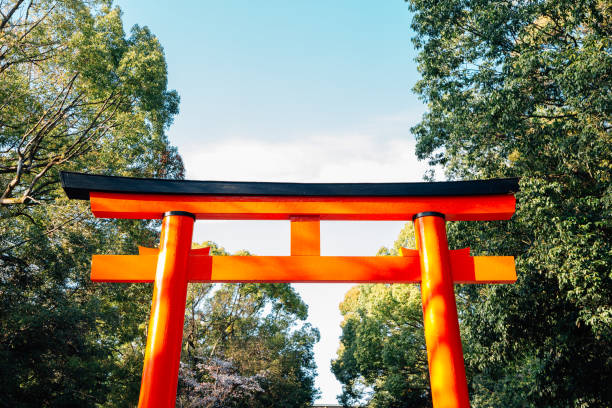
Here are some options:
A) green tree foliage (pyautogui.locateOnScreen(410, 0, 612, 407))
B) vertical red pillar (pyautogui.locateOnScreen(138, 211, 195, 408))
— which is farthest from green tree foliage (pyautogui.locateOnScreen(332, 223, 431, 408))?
vertical red pillar (pyautogui.locateOnScreen(138, 211, 195, 408))

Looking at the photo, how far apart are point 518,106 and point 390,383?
12.5 meters

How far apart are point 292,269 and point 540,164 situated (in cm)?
580

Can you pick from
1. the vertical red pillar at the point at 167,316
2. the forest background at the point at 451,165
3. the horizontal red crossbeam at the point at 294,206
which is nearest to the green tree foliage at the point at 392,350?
the forest background at the point at 451,165

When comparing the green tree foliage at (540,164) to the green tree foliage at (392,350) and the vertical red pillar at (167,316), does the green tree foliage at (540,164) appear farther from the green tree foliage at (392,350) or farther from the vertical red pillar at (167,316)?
the green tree foliage at (392,350)

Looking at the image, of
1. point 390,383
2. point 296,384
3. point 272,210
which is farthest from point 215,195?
point 390,383

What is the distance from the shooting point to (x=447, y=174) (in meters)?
8.07

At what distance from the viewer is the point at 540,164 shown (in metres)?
7.04

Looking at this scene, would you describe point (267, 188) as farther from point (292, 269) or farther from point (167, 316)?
A: point (167, 316)

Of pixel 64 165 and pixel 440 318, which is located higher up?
pixel 64 165

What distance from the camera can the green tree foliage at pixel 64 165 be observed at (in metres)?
7.51

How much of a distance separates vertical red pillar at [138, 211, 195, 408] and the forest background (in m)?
5.11

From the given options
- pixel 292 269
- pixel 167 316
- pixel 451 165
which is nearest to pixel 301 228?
pixel 292 269

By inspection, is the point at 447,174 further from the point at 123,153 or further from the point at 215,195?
the point at 123,153

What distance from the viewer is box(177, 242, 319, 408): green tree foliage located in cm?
1220
